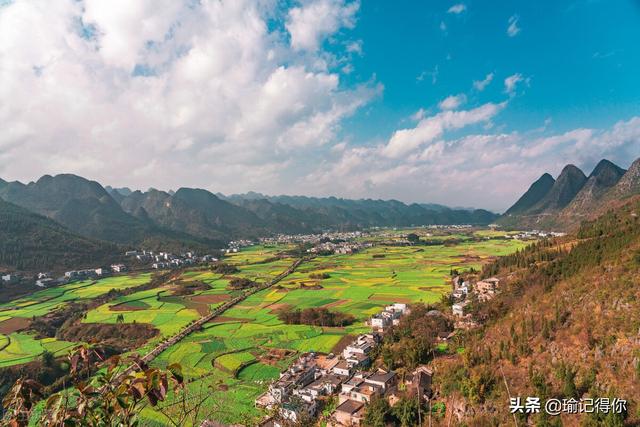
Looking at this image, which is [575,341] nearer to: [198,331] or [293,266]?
[198,331]

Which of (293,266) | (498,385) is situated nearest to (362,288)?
(293,266)

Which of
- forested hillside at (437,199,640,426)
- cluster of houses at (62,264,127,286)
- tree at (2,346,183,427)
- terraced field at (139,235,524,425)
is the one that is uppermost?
tree at (2,346,183,427)

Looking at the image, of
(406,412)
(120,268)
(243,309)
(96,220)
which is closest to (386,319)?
(406,412)

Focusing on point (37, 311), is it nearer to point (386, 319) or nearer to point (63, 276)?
point (63, 276)

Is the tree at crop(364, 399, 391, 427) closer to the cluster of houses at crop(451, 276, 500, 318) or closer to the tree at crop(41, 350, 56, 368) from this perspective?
the cluster of houses at crop(451, 276, 500, 318)

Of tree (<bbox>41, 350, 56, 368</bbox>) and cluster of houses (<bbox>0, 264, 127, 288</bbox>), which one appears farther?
cluster of houses (<bbox>0, 264, 127, 288</bbox>)

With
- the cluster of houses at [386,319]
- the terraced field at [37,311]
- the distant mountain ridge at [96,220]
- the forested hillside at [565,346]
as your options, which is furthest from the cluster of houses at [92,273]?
the forested hillside at [565,346]

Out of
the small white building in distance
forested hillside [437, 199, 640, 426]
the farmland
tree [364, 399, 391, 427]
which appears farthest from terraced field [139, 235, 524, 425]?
the small white building in distance
